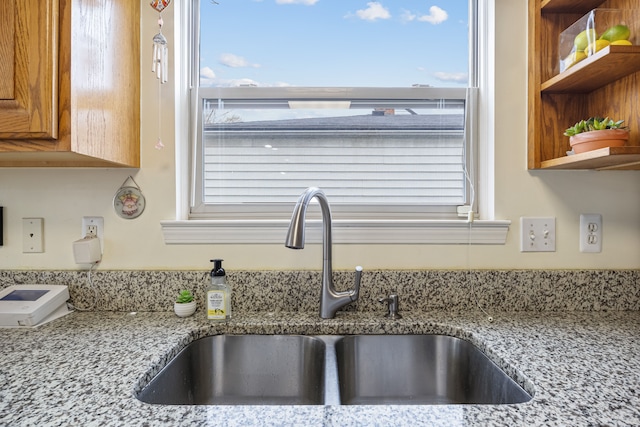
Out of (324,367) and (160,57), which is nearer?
(324,367)

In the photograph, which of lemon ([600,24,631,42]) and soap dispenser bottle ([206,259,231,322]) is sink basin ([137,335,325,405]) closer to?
soap dispenser bottle ([206,259,231,322])

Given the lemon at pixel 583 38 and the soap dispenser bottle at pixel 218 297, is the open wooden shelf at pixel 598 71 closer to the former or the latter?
the lemon at pixel 583 38

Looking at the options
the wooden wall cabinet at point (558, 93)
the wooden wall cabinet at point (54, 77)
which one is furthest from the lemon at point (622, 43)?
the wooden wall cabinet at point (54, 77)

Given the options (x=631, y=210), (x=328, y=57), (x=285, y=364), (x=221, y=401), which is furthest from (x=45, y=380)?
(x=631, y=210)

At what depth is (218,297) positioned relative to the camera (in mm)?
995

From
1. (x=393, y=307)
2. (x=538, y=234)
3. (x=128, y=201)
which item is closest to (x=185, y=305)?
(x=128, y=201)

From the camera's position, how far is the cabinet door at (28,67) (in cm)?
76

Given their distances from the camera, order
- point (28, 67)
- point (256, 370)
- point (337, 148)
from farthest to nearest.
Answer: point (337, 148), point (256, 370), point (28, 67)

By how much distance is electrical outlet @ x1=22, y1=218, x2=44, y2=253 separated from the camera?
3.67 ft

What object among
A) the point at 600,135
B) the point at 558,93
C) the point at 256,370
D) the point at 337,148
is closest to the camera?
the point at 600,135

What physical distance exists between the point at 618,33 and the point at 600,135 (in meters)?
0.23

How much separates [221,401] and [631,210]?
134cm

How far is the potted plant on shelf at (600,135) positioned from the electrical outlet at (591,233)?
0.32 metres

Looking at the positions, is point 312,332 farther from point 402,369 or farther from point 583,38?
point 583,38
